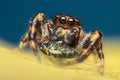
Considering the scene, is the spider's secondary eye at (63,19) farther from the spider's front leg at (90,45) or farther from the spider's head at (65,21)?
the spider's front leg at (90,45)

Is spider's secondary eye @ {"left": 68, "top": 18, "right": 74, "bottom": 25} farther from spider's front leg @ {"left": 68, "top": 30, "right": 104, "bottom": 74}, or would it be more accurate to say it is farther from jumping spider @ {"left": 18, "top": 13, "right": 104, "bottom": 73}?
spider's front leg @ {"left": 68, "top": 30, "right": 104, "bottom": 74}

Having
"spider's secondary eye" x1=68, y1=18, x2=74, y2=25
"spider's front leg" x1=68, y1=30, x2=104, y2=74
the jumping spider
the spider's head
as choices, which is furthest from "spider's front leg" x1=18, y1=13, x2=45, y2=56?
"spider's front leg" x1=68, y1=30, x2=104, y2=74

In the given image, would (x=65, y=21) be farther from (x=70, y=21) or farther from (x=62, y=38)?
(x=62, y=38)

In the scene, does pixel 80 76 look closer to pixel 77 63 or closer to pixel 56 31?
pixel 77 63

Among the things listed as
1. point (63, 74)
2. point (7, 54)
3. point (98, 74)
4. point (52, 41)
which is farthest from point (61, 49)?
point (63, 74)

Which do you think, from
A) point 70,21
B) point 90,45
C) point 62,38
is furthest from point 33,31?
point 90,45

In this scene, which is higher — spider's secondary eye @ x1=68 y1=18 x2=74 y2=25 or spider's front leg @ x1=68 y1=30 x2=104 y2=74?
spider's secondary eye @ x1=68 y1=18 x2=74 y2=25

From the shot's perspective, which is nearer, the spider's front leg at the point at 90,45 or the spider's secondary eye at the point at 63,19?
the spider's front leg at the point at 90,45

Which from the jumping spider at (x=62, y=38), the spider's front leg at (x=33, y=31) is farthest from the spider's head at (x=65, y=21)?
the spider's front leg at (x=33, y=31)
